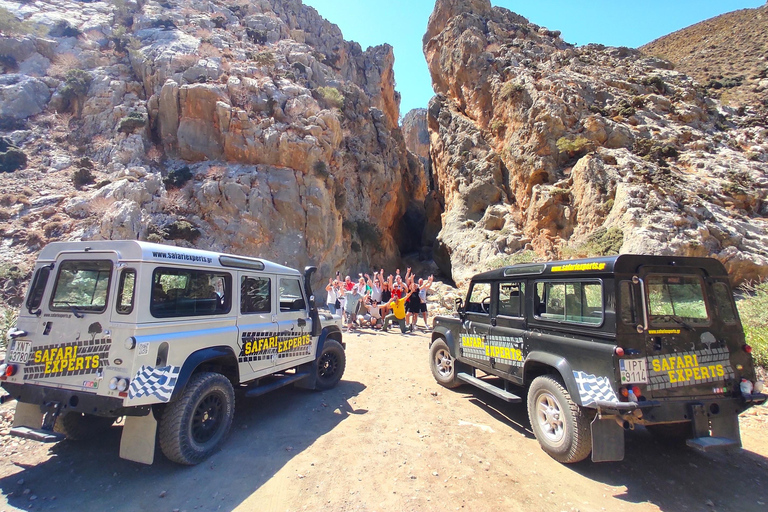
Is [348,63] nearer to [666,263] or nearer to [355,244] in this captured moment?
[355,244]

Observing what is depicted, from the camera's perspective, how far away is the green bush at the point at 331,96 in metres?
31.2

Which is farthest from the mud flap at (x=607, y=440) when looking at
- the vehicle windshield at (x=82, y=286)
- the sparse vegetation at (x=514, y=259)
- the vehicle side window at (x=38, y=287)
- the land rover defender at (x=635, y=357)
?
the sparse vegetation at (x=514, y=259)

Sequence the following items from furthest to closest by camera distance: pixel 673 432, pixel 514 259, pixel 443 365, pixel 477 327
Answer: pixel 514 259
pixel 443 365
pixel 477 327
pixel 673 432

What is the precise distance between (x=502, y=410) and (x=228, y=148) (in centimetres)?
2520

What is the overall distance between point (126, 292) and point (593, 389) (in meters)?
4.95

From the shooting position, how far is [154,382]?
3.56m

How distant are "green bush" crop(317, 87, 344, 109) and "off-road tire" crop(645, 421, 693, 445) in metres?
32.4

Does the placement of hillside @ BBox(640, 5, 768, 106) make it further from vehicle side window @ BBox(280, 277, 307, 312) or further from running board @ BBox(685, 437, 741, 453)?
vehicle side window @ BBox(280, 277, 307, 312)

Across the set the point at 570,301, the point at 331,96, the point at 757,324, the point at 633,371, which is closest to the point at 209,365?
the point at 570,301

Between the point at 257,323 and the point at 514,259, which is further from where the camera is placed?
the point at 514,259

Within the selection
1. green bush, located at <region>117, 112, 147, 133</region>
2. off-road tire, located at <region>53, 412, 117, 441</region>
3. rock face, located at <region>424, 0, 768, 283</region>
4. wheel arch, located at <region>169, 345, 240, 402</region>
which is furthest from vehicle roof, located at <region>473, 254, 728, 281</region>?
green bush, located at <region>117, 112, 147, 133</region>

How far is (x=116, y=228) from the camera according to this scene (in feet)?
66.3

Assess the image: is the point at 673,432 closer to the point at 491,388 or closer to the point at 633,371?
the point at 633,371

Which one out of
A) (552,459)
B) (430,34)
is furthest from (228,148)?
(552,459)
